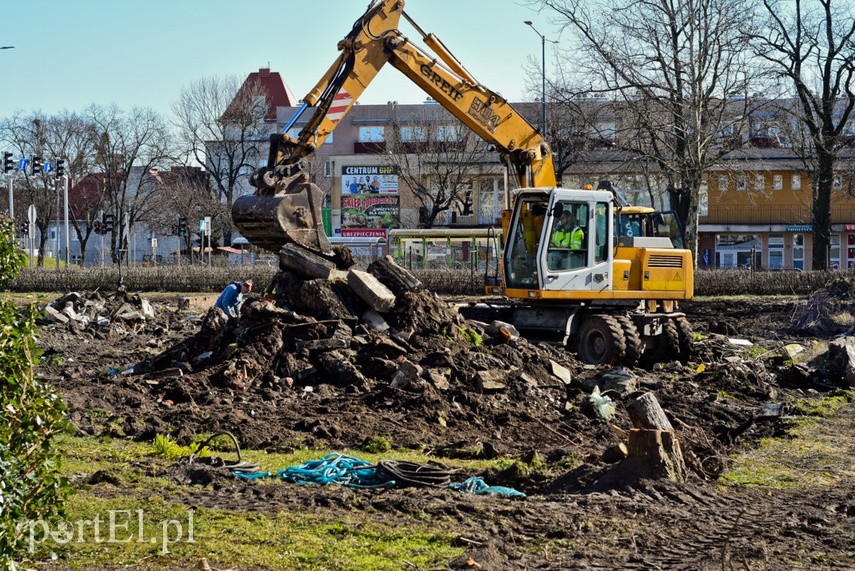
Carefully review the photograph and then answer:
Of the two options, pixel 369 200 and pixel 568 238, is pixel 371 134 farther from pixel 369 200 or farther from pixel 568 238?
pixel 568 238

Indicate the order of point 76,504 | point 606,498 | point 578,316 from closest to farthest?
1. point 76,504
2. point 606,498
3. point 578,316

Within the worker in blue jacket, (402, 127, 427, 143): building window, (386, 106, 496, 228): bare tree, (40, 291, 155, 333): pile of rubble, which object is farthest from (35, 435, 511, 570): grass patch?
(402, 127, 427, 143): building window

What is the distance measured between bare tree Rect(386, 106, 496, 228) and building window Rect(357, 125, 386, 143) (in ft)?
23.5

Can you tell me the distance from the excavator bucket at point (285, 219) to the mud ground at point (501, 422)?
1.72 metres

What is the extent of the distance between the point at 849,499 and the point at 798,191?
55.5 metres

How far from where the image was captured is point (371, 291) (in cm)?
1530

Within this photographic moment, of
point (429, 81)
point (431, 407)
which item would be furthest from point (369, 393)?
point (429, 81)

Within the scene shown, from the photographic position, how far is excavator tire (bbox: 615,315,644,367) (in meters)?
17.6

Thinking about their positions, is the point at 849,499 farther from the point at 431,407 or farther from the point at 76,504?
the point at 76,504

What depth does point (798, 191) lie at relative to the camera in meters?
60.2

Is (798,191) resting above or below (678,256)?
above

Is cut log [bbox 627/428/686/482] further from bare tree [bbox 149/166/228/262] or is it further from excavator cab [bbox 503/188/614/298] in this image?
bare tree [bbox 149/166/228/262]

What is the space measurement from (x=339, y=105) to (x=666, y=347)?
24.1 feet

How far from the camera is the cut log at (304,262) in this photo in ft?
51.6
